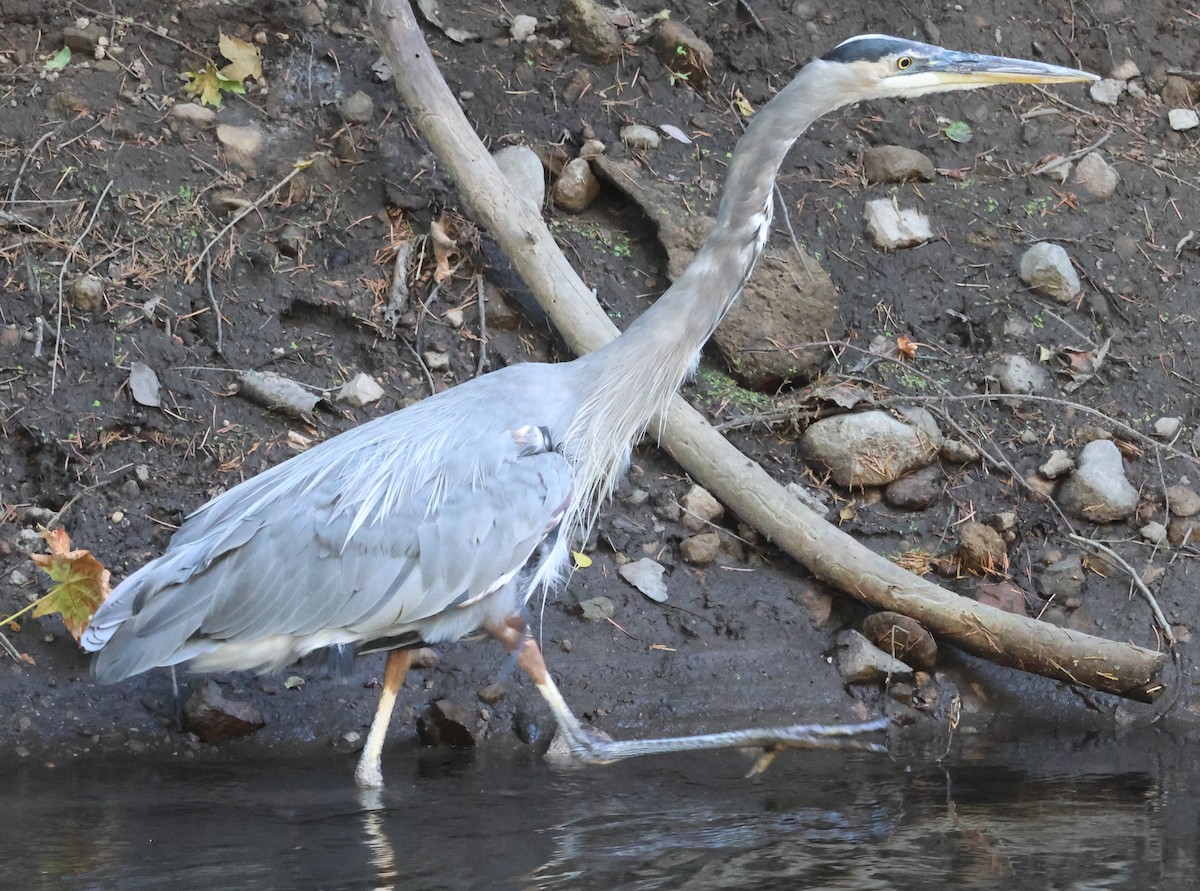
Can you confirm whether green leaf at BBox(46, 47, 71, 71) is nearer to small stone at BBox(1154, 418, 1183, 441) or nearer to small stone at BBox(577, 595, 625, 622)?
small stone at BBox(577, 595, 625, 622)

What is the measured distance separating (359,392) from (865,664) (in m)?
2.08

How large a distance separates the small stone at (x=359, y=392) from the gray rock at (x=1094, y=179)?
11.1 feet

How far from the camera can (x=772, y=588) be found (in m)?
4.65

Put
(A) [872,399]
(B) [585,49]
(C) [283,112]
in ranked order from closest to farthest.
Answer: (A) [872,399]
(C) [283,112]
(B) [585,49]

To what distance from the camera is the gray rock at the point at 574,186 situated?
5.50 m

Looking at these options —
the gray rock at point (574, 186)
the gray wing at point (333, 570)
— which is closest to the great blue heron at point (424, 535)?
the gray wing at point (333, 570)

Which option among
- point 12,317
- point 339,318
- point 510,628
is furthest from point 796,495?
point 12,317

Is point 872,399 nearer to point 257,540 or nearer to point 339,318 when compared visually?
point 339,318

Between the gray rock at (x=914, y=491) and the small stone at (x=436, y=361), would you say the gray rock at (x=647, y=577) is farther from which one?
the small stone at (x=436, y=361)

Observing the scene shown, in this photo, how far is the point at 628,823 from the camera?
3.29 metres

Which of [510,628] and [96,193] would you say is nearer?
[510,628]

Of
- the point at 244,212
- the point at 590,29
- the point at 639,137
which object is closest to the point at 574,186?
the point at 639,137

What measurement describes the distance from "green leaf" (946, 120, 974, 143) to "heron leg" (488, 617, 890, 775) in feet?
11.3

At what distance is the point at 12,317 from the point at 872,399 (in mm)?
3224
